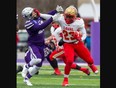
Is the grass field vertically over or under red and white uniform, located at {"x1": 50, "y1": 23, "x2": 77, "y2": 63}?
under

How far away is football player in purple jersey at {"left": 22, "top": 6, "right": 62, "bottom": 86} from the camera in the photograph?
12.1m

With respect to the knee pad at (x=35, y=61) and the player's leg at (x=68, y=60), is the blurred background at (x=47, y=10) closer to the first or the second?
the player's leg at (x=68, y=60)

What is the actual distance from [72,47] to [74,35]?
0.86 ft

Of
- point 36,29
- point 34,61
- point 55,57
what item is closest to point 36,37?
point 36,29

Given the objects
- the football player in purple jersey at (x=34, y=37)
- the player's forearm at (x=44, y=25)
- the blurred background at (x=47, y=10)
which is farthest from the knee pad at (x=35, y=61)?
the blurred background at (x=47, y=10)

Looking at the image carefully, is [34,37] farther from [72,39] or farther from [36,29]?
[72,39]

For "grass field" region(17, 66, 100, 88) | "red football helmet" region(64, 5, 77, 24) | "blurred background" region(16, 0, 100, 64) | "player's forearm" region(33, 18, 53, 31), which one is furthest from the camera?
"blurred background" region(16, 0, 100, 64)

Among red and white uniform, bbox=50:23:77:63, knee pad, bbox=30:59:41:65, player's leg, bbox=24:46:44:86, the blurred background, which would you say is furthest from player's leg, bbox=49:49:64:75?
knee pad, bbox=30:59:41:65

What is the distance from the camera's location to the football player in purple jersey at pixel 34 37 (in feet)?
39.8

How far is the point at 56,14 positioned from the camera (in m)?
11.8

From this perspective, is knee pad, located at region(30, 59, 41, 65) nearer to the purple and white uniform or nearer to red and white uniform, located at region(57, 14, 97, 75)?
the purple and white uniform
